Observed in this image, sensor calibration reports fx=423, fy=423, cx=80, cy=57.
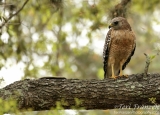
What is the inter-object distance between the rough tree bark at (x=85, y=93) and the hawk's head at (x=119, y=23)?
2.22 meters

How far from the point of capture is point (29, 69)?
959cm

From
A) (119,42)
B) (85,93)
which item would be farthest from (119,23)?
(85,93)

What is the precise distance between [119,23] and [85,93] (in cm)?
254

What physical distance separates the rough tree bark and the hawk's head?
2.22 metres

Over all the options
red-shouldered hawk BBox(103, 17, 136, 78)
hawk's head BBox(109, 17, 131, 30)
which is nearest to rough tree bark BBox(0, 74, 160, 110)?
red-shouldered hawk BBox(103, 17, 136, 78)

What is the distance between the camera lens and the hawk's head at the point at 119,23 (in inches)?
338

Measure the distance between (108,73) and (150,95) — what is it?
2.70m

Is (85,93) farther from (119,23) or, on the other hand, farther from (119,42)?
(119,23)

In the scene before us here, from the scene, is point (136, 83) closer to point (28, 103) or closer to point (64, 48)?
point (28, 103)

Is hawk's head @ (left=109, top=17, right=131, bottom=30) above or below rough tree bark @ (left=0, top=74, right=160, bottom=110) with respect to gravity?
above

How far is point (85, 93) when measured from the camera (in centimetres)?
653

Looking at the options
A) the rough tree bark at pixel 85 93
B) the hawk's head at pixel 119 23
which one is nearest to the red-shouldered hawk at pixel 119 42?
the hawk's head at pixel 119 23

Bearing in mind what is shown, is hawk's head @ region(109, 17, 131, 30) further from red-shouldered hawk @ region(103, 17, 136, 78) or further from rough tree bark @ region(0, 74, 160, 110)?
rough tree bark @ region(0, 74, 160, 110)

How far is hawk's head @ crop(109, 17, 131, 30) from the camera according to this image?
8.59m
